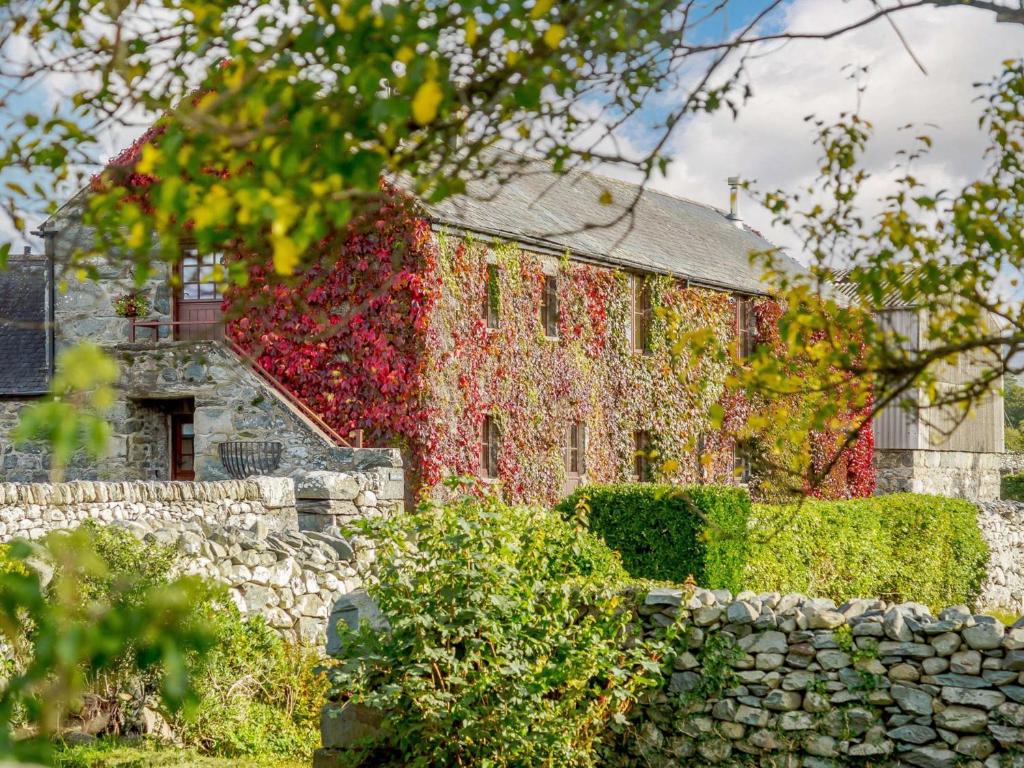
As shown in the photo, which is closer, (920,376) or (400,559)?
(920,376)

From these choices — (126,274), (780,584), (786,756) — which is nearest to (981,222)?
(786,756)

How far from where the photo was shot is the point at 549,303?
69.1 ft

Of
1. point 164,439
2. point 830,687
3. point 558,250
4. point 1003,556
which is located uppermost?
point 558,250

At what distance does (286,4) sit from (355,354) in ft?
46.7

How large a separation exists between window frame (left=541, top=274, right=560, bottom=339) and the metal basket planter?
5.80 meters

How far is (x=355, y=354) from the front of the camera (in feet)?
58.8

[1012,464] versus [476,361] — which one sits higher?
[476,361]

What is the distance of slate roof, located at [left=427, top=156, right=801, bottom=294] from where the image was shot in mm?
19641

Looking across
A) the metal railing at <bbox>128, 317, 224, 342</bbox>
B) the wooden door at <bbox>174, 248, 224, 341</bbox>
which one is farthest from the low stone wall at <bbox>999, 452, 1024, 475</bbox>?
the metal railing at <bbox>128, 317, 224, 342</bbox>

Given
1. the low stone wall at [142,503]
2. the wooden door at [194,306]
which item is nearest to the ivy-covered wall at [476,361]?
the wooden door at [194,306]

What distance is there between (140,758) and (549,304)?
1443cm

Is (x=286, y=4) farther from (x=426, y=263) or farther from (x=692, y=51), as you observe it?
(x=426, y=263)

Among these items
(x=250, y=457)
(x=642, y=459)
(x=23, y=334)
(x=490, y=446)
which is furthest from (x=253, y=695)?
(x=23, y=334)

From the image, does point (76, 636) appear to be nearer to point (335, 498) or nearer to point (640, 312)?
point (335, 498)
